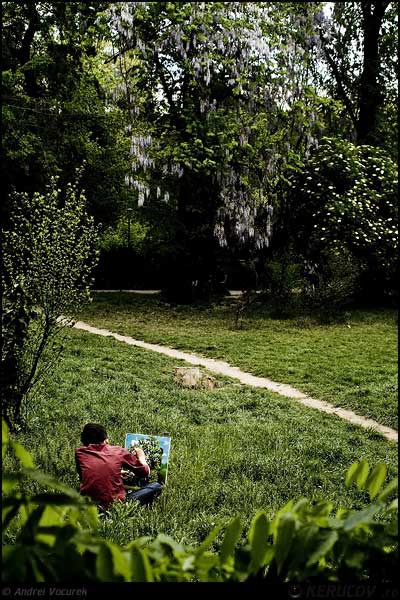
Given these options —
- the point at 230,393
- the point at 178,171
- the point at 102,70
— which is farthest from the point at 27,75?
the point at 230,393

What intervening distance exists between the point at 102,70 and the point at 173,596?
1475cm

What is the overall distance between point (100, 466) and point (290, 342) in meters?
7.81

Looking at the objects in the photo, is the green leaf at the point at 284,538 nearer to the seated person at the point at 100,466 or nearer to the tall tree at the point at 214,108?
the seated person at the point at 100,466

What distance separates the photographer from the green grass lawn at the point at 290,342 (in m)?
8.45

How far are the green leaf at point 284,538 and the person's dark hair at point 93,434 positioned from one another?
3.04 m

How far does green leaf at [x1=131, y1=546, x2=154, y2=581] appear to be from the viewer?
1040 mm

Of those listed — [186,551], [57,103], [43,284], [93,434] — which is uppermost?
[57,103]

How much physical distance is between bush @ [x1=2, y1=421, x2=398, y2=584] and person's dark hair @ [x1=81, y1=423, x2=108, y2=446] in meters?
2.89

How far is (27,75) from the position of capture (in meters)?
13.3

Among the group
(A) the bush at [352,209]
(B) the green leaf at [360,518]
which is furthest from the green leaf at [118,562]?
(A) the bush at [352,209]

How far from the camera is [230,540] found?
1.21 m

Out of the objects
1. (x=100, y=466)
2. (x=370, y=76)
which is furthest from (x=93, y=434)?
(x=370, y=76)

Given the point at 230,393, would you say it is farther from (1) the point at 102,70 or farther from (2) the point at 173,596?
(1) the point at 102,70

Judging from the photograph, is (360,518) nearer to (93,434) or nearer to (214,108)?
(93,434)
